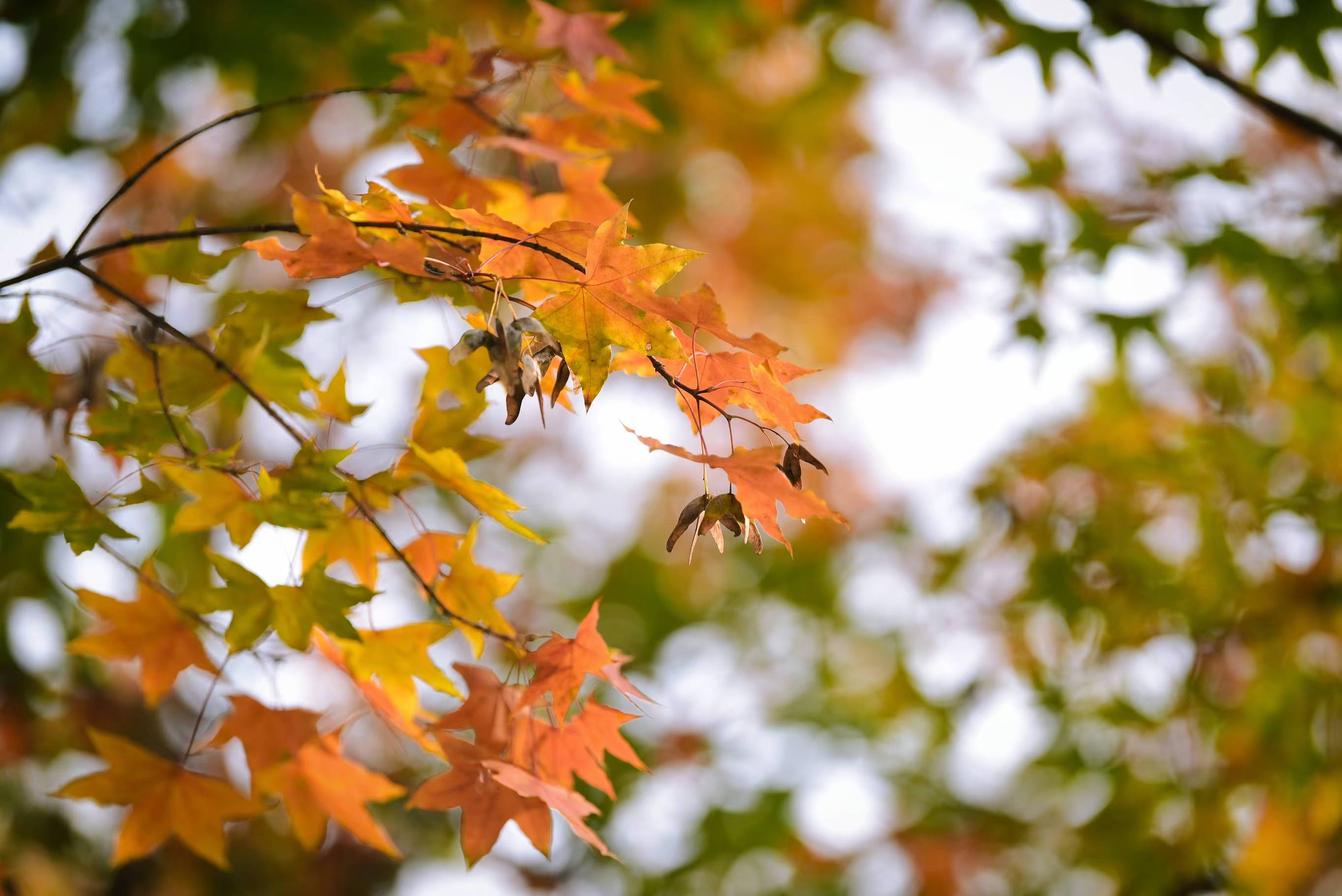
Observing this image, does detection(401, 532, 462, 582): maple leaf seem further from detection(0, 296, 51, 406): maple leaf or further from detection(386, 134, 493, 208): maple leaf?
detection(0, 296, 51, 406): maple leaf

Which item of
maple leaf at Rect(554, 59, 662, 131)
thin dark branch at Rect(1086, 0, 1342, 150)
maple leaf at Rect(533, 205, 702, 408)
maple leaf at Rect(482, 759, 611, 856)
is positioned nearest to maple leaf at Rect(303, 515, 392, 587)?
maple leaf at Rect(482, 759, 611, 856)

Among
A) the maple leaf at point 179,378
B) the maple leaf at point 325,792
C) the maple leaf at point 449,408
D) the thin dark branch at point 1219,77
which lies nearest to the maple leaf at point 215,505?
the maple leaf at point 179,378

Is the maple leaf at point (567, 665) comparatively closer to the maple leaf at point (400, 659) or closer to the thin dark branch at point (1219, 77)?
the maple leaf at point (400, 659)

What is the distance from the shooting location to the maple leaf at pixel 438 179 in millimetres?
1397

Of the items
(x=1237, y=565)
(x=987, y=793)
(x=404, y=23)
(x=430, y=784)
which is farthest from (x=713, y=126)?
(x=430, y=784)

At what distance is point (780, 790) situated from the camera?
13.9 feet

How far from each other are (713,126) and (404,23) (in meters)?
2.22

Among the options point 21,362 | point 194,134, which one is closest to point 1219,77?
point 194,134

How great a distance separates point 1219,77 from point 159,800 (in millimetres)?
2255

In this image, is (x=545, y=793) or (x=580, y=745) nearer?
(x=545, y=793)

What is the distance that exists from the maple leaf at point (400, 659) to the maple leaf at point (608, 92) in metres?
0.90

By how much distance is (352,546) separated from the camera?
4.17ft

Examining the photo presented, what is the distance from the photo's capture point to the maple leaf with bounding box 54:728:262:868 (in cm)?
131

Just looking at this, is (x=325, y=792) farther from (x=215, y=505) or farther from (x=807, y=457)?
(x=807, y=457)
